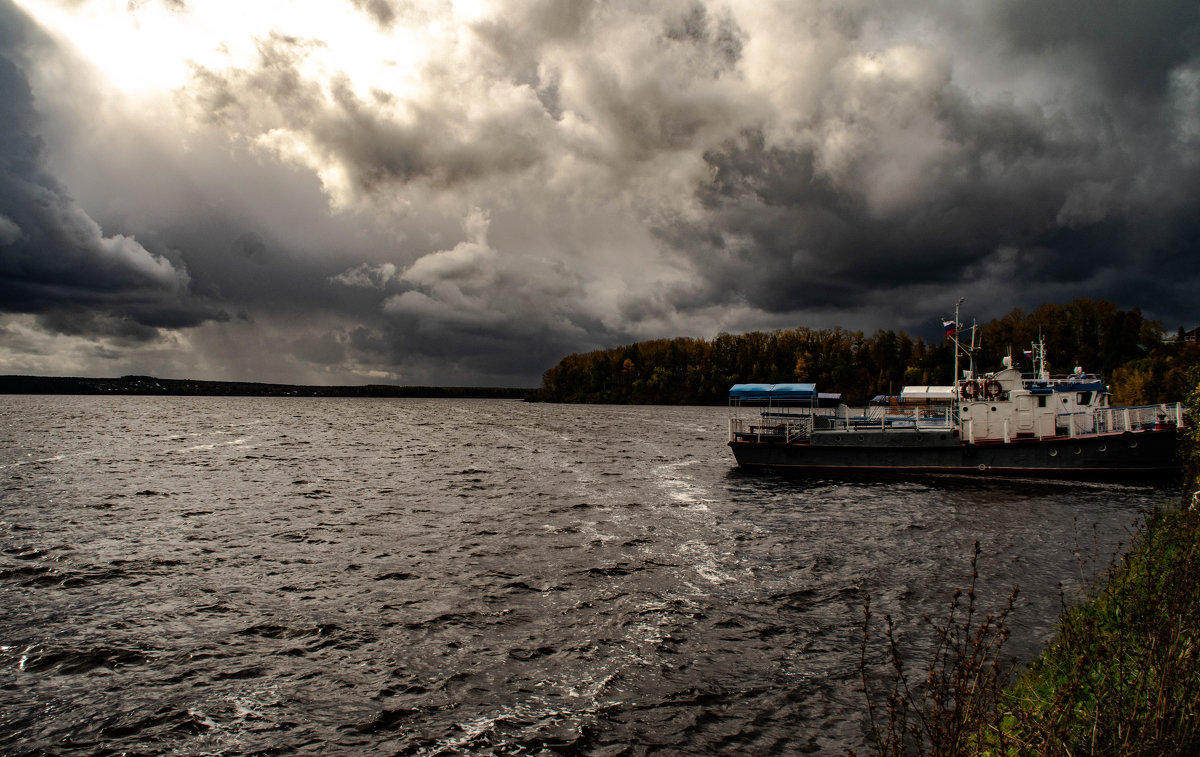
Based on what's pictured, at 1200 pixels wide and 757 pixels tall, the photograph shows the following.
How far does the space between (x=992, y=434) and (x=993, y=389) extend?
2.87 meters

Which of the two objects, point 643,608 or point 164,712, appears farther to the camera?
point 643,608

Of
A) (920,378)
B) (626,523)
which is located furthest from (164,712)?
(920,378)

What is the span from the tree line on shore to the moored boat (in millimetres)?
37689

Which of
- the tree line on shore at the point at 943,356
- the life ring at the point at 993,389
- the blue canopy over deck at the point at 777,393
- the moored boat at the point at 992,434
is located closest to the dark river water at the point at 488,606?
the moored boat at the point at 992,434

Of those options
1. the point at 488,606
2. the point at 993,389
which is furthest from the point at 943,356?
the point at 488,606

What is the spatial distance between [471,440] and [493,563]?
159 ft

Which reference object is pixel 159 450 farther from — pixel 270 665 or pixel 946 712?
pixel 946 712

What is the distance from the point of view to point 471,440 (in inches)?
2527

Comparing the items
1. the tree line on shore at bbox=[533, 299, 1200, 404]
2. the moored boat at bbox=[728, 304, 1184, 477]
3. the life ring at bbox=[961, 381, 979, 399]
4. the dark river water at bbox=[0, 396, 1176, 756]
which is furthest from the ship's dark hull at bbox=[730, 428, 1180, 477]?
the tree line on shore at bbox=[533, 299, 1200, 404]

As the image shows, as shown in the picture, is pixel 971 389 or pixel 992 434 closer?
pixel 992 434

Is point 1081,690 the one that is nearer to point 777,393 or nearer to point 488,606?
point 488,606

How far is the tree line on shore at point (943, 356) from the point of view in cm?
7912

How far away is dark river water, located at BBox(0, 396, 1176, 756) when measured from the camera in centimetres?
888

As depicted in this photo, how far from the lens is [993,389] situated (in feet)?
118
